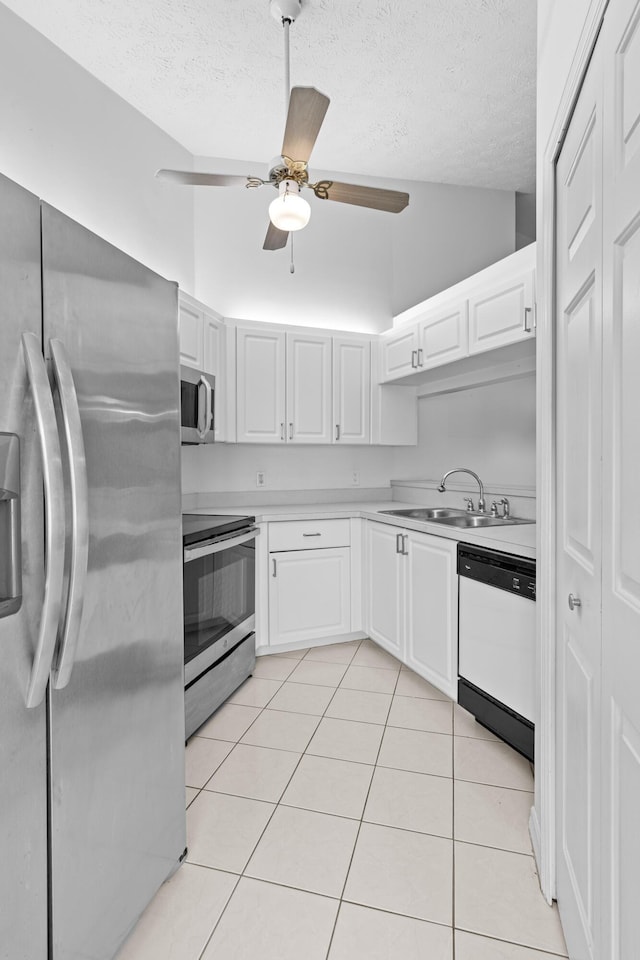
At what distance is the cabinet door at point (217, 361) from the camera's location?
3191mm

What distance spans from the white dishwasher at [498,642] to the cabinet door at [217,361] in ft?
5.73

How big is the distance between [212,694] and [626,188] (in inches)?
96.0

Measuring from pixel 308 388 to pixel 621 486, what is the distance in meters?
2.90

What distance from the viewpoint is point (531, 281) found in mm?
2391

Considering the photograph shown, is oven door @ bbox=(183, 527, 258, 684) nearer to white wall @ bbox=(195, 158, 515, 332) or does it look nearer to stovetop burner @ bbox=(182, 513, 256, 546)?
stovetop burner @ bbox=(182, 513, 256, 546)

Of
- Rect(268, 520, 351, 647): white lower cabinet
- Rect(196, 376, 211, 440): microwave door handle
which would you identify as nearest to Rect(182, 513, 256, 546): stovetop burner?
Rect(268, 520, 351, 647): white lower cabinet

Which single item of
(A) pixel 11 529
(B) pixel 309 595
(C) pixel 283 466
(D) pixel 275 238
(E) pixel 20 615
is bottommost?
(B) pixel 309 595

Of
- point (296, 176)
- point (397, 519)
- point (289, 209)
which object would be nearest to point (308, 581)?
point (397, 519)

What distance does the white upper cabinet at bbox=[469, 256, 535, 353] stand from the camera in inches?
Result: 95.2

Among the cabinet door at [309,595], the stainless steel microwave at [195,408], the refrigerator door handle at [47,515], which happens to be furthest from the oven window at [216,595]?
the refrigerator door handle at [47,515]

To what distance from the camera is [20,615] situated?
94 centimetres

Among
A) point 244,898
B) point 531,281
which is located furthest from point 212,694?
point 531,281

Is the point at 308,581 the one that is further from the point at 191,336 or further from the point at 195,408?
the point at 191,336

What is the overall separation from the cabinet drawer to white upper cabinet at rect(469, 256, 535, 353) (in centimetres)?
135
